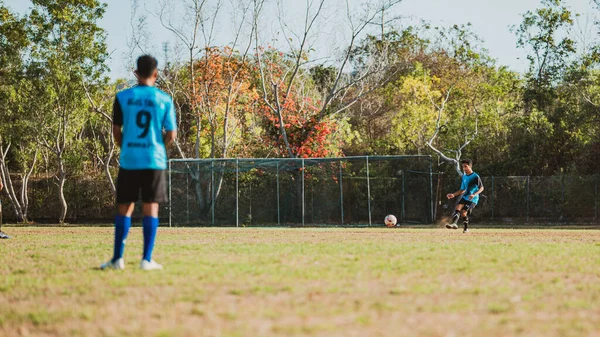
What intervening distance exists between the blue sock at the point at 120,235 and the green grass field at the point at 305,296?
23 centimetres

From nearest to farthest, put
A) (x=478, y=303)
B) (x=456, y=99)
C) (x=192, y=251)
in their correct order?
(x=478, y=303) → (x=192, y=251) → (x=456, y=99)

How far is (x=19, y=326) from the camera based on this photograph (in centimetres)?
463

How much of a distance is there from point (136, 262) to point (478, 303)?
14.0 feet

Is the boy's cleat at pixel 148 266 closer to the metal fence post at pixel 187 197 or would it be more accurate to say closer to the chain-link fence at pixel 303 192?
the chain-link fence at pixel 303 192

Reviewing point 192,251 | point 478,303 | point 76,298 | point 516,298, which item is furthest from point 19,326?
point 192,251

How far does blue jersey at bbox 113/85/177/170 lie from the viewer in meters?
7.79

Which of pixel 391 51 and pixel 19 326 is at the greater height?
pixel 391 51

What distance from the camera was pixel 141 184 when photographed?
7.86 metres

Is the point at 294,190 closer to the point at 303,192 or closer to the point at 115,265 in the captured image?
the point at 303,192

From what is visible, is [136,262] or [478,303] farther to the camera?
[136,262]

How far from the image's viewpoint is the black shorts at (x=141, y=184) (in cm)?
779

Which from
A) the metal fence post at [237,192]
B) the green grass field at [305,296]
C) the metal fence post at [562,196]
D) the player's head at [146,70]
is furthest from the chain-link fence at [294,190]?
the player's head at [146,70]

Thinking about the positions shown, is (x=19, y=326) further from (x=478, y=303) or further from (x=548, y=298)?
(x=548, y=298)

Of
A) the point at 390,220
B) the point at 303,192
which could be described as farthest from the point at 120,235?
the point at 303,192
